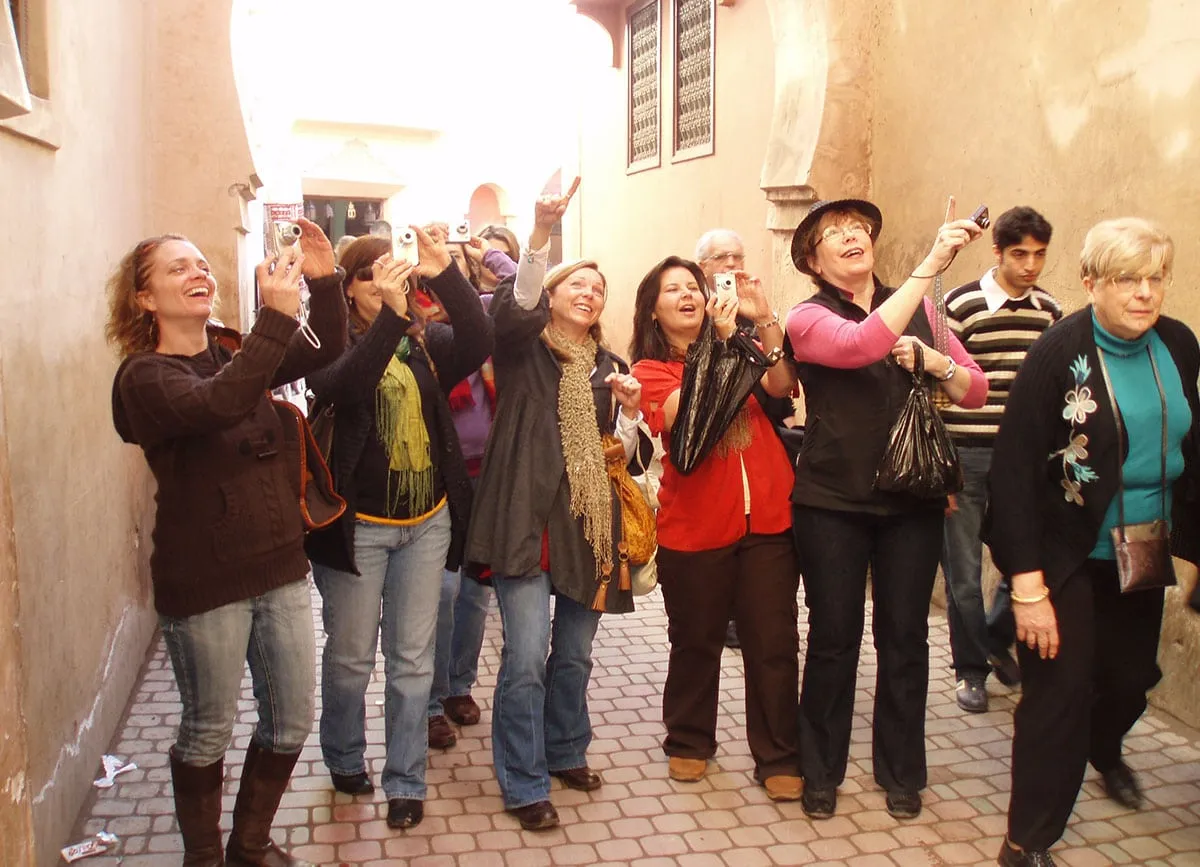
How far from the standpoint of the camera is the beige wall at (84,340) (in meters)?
3.29

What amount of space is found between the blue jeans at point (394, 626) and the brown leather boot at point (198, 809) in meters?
0.66

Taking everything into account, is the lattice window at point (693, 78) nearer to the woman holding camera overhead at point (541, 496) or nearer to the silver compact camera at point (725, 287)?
the silver compact camera at point (725, 287)

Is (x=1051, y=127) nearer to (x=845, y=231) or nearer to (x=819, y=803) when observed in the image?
(x=845, y=231)

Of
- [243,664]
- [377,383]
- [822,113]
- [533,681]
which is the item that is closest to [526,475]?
[377,383]

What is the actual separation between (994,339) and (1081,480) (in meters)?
1.76

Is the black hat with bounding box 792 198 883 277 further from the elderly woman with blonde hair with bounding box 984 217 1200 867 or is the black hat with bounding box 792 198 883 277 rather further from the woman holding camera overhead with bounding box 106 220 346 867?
the woman holding camera overhead with bounding box 106 220 346 867

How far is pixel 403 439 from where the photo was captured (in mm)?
3697

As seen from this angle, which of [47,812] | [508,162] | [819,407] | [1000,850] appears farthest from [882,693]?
[508,162]

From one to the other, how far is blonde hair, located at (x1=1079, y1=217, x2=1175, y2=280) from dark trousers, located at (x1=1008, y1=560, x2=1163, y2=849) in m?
0.87

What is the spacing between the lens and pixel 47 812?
3.40m

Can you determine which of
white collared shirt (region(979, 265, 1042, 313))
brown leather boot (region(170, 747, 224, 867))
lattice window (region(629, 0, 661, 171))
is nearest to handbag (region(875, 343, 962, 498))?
white collared shirt (region(979, 265, 1042, 313))

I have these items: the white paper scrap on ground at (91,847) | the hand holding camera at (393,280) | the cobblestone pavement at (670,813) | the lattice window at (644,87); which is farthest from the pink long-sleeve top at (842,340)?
the lattice window at (644,87)

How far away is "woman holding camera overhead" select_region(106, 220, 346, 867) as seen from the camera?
2918mm

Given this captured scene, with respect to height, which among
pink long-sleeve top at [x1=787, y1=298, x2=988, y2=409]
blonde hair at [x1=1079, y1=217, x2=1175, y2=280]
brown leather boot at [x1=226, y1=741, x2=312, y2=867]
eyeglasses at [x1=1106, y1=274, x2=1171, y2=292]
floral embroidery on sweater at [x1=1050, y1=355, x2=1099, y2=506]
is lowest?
brown leather boot at [x1=226, y1=741, x2=312, y2=867]
